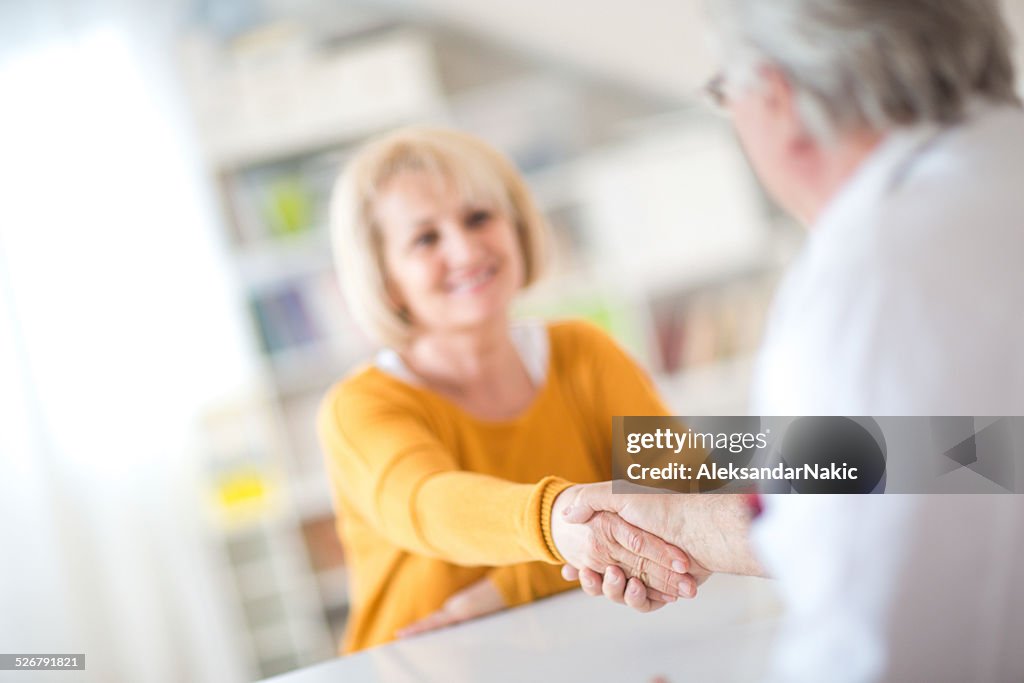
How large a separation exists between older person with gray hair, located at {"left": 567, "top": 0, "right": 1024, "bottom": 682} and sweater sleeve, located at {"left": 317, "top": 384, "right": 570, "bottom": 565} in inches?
8.3

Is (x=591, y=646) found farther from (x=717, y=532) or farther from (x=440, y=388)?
(x=440, y=388)

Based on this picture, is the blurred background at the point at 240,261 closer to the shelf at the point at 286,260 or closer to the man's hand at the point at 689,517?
the shelf at the point at 286,260

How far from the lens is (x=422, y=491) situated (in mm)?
868

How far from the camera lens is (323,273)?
257 centimetres

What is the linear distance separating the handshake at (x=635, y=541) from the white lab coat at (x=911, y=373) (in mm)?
159

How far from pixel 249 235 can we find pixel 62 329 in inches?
20.6

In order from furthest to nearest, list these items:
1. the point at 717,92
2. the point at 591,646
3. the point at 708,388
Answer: the point at 708,388
the point at 591,646
the point at 717,92

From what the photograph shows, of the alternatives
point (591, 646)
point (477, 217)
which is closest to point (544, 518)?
point (591, 646)

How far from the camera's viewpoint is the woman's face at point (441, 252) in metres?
0.96

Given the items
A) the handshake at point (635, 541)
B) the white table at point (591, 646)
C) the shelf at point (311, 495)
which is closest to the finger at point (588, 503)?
the handshake at point (635, 541)

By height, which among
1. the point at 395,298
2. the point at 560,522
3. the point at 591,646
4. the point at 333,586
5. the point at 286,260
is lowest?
the point at 333,586

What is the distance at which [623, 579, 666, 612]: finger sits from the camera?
2.58ft

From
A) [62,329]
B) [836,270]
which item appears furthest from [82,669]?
[836,270]

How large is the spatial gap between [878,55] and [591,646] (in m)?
0.48
